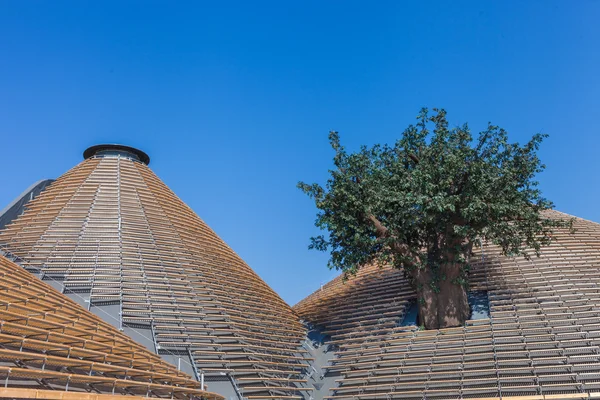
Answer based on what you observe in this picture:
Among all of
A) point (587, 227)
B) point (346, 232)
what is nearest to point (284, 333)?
point (346, 232)

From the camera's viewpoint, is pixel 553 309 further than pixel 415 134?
No

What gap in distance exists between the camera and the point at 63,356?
782 cm

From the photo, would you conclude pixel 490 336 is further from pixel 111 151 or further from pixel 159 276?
pixel 111 151

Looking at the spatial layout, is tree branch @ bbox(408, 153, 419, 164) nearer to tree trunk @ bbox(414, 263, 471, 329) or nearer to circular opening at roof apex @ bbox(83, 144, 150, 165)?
tree trunk @ bbox(414, 263, 471, 329)

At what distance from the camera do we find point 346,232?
15.4m

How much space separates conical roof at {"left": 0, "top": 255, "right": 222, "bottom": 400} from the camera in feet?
22.3

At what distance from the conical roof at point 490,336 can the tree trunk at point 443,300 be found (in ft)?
1.21

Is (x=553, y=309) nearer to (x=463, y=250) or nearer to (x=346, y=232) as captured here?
(x=463, y=250)

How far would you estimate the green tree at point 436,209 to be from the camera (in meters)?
14.2

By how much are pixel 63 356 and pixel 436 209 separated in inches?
382

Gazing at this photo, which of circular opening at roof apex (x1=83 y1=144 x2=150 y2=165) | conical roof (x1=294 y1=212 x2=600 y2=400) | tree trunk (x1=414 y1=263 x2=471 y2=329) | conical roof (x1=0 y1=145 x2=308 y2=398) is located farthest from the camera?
circular opening at roof apex (x1=83 y1=144 x2=150 y2=165)

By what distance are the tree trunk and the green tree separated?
0.09 feet

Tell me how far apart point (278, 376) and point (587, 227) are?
497 inches

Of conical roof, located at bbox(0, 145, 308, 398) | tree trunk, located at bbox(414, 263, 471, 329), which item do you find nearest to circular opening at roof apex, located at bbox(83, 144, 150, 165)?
conical roof, located at bbox(0, 145, 308, 398)
